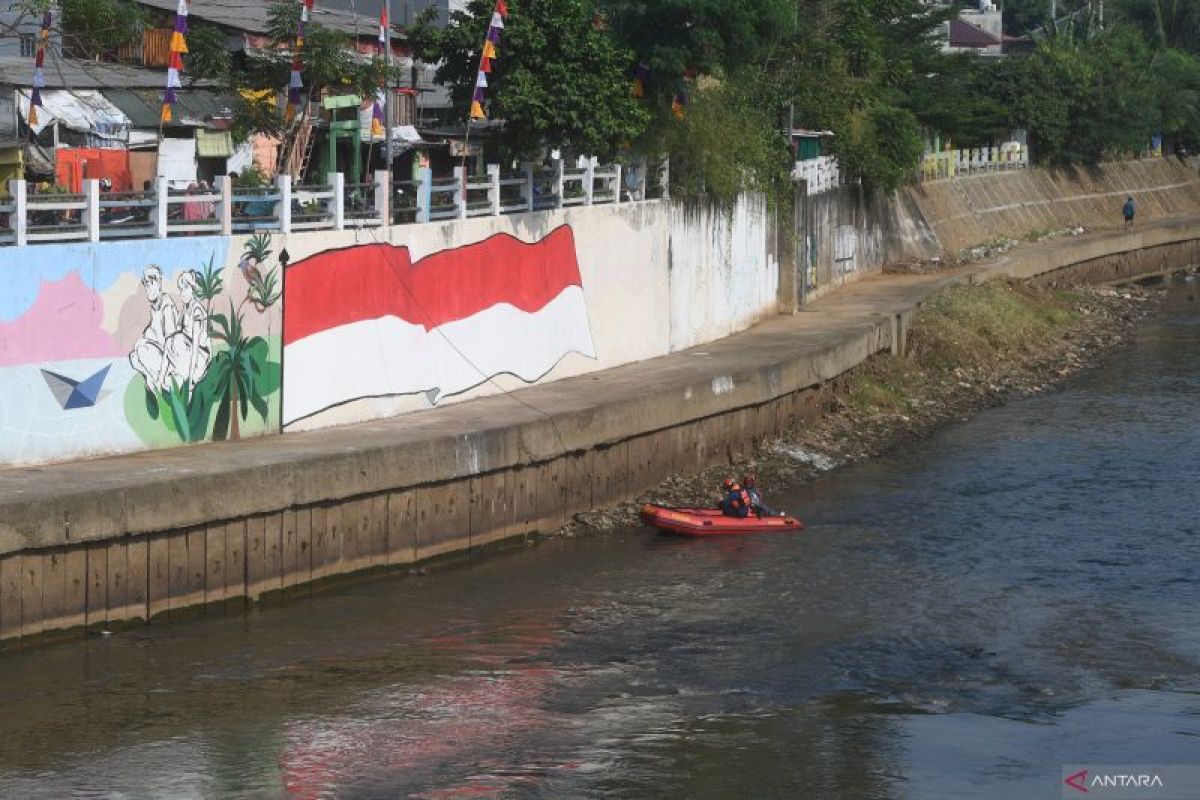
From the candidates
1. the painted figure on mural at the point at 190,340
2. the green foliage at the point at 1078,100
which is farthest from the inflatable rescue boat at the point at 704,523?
the green foliage at the point at 1078,100

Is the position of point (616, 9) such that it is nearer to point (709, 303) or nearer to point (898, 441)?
point (709, 303)

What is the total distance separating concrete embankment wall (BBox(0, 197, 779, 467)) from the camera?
1042 inches

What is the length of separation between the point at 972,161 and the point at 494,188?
4874 cm

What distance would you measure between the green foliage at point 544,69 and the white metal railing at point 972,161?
1441 inches

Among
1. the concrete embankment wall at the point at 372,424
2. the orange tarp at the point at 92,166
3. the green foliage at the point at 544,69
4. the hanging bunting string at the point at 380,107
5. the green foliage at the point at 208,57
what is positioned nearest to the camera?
the concrete embankment wall at the point at 372,424

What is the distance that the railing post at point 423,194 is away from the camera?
3338 cm

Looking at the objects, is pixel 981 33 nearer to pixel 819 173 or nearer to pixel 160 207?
pixel 819 173

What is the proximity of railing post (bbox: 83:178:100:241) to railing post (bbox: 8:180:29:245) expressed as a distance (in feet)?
3.29

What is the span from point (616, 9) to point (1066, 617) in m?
17.1

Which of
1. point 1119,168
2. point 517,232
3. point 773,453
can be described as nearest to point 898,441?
point 773,453

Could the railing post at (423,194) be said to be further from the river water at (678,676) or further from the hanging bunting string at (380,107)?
the river water at (678,676)

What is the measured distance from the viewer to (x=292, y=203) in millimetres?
31578

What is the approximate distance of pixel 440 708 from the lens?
22.9 m

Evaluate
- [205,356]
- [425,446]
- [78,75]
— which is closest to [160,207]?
[205,356]
